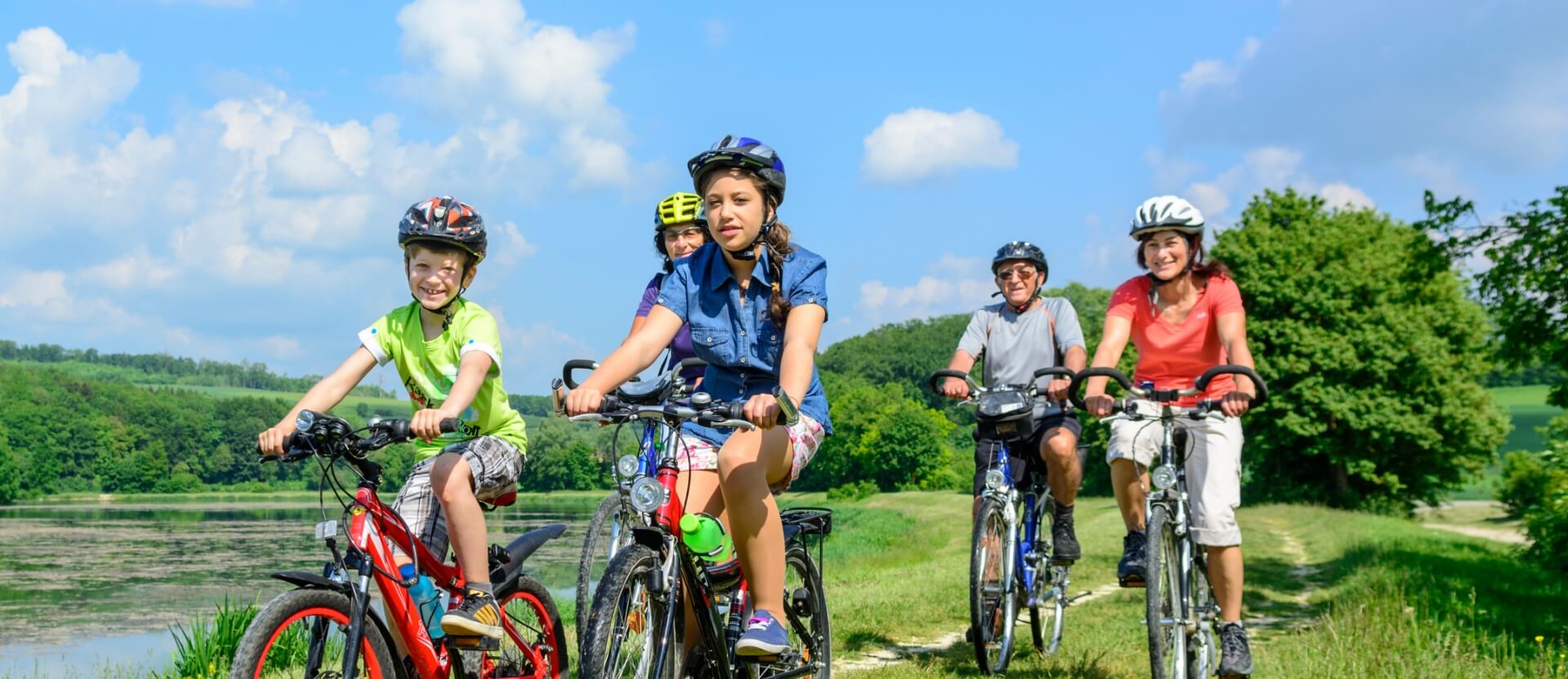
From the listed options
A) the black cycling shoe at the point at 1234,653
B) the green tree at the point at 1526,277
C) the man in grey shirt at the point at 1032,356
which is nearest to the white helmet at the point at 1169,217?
the man in grey shirt at the point at 1032,356

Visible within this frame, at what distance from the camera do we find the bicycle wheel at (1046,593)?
6887 millimetres

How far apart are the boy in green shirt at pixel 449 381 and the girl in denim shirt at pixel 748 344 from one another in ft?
2.74

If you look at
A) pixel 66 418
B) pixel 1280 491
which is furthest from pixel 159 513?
pixel 1280 491

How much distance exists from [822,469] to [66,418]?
3941 cm

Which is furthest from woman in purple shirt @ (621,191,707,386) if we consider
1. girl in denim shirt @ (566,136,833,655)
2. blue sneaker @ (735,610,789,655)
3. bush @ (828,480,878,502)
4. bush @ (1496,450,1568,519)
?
bush @ (828,480,878,502)

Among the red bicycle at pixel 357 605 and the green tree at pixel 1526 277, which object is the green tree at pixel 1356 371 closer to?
the green tree at pixel 1526 277

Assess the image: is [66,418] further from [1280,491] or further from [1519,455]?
[1519,455]

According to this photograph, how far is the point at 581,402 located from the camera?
3.55 meters

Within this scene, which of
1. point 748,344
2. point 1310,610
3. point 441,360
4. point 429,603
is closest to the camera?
point 748,344

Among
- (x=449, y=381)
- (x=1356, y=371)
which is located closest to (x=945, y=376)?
(x=449, y=381)

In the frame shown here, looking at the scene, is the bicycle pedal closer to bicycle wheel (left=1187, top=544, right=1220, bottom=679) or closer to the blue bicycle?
the blue bicycle

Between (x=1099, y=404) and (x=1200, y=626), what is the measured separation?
106 centimetres

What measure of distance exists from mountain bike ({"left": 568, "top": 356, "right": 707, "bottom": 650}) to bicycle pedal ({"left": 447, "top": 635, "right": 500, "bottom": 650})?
33cm

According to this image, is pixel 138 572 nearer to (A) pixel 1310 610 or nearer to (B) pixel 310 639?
(A) pixel 1310 610
